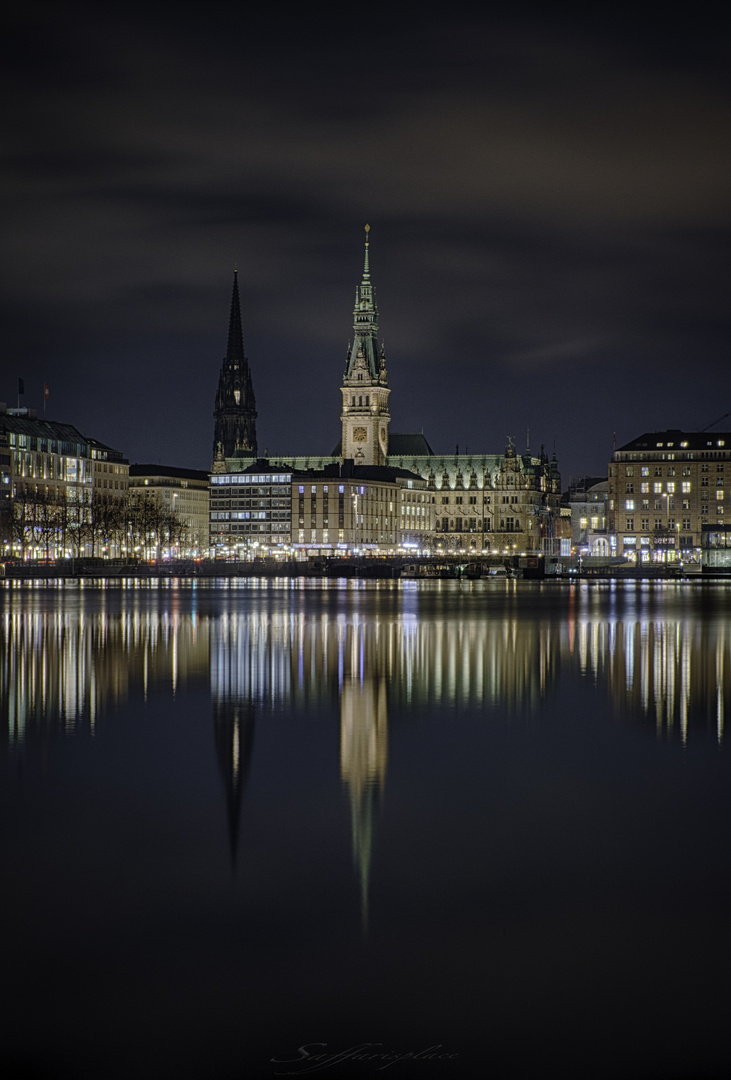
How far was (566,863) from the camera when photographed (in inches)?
588

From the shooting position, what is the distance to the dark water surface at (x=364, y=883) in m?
10.3

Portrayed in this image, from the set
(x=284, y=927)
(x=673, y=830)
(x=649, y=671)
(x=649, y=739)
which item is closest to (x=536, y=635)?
(x=649, y=671)

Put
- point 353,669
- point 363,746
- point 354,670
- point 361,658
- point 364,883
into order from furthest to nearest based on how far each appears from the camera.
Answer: point 361,658, point 353,669, point 354,670, point 363,746, point 364,883

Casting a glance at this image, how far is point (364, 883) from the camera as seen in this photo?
45.9ft

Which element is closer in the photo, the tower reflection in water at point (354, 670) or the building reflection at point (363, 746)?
the building reflection at point (363, 746)

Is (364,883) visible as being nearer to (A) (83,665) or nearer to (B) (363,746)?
(B) (363,746)

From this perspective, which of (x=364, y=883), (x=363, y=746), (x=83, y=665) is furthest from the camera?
(x=83, y=665)

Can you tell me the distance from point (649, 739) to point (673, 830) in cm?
751

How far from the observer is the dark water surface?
10.3 metres

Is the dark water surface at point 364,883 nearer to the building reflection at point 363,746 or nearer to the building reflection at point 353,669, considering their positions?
the building reflection at point 363,746

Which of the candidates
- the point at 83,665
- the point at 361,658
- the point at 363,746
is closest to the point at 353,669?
the point at 361,658

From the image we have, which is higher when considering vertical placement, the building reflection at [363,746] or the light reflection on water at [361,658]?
the building reflection at [363,746]

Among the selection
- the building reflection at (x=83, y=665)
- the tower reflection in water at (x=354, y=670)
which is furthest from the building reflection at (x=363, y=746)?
the building reflection at (x=83, y=665)

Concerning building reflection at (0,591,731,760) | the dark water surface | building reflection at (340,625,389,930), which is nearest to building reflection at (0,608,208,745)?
building reflection at (0,591,731,760)
